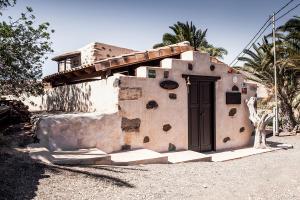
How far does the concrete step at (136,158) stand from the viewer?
6699 mm

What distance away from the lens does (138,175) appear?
5.80 m

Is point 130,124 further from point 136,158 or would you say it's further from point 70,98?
point 70,98

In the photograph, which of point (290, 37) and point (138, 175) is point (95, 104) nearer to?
point (138, 175)

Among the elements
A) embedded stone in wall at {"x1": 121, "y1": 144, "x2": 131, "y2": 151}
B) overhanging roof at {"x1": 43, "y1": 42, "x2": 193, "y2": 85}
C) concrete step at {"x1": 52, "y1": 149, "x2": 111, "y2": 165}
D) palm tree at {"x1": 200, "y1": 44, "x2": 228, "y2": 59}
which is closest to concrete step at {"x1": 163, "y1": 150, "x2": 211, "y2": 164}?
embedded stone in wall at {"x1": 121, "y1": 144, "x2": 131, "y2": 151}

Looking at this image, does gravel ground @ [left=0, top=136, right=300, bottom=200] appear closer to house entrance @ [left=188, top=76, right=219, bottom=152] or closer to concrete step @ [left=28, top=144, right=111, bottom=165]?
concrete step @ [left=28, top=144, right=111, bottom=165]

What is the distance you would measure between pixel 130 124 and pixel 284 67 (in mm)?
11100

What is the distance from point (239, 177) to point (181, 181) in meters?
1.52

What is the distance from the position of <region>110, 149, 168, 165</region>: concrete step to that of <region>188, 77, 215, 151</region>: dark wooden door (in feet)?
8.40

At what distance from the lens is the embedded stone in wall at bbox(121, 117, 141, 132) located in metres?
7.99

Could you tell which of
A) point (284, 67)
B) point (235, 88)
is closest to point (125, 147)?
point (235, 88)

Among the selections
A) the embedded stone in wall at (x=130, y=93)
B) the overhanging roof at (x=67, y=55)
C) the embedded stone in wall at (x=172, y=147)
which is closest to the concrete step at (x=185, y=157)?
the embedded stone in wall at (x=172, y=147)

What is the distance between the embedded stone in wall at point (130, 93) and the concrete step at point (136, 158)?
143cm

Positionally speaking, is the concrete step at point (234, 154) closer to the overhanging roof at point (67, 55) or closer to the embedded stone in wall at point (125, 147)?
the embedded stone in wall at point (125, 147)

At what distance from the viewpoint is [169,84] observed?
29.4 ft
